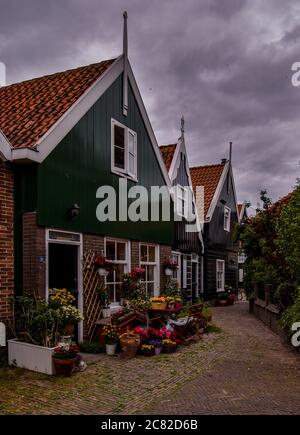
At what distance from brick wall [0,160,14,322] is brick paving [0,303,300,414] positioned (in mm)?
1266

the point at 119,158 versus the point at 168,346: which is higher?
the point at 119,158

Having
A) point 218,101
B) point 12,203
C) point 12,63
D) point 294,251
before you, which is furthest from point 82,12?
point 294,251

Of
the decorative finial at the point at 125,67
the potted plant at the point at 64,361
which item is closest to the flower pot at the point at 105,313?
the potted plant at the point at 64,361

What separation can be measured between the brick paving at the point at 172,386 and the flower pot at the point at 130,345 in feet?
0.67

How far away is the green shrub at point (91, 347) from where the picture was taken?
30.8ft

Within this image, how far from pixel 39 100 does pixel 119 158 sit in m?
2.68

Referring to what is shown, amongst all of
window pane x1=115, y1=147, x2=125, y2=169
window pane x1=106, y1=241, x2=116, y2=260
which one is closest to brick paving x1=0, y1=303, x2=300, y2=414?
window pane x1=106, y1=241, x2=116, y2=260

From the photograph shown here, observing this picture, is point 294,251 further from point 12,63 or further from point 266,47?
point 12,63

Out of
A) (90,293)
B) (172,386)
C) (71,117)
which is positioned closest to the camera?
(172,386)

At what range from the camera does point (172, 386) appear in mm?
7004

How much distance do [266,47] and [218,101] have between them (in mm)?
4332

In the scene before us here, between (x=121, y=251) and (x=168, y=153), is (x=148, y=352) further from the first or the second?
(x=168, y=153)

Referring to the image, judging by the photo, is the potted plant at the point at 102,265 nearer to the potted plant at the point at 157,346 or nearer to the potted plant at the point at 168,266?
the potted plant at the point at 157,346

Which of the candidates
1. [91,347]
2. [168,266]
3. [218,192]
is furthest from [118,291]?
[218,192]
